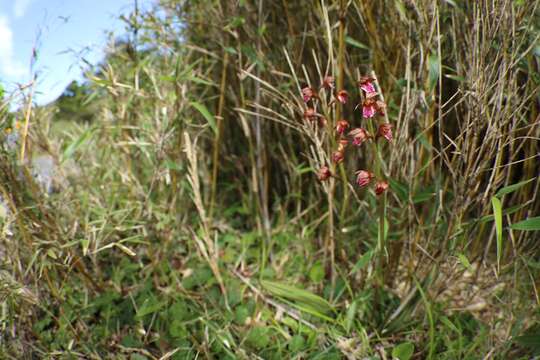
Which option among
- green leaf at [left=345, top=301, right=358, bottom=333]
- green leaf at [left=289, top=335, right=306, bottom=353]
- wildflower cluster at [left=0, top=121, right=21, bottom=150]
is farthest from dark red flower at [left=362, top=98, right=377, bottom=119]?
wildflower cluster at [left=0, top=121, right=21, bottom=150]

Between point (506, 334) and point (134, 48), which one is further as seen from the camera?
point (134, 48)

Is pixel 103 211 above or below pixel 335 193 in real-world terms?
above

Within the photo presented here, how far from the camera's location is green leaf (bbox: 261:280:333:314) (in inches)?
44.6

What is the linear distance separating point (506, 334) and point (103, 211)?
3.85ft

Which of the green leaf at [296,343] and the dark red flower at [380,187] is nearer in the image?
the dark red flower at [380,187]

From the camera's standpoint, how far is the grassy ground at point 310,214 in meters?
0.96

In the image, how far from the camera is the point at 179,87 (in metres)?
1.29

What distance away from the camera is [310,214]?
159cm

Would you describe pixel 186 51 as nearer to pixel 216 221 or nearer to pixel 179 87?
pixel 179 87

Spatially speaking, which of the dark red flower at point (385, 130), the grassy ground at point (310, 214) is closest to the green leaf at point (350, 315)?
the grassy ground at point (310, 214)

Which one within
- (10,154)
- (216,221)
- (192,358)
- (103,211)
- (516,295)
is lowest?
(516,295)

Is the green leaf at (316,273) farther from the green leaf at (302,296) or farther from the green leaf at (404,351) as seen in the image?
the green leaf at (404,351)

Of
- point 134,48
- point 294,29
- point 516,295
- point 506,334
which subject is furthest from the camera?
point 294,29

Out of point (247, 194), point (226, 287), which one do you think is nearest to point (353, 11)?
point (247, 194)
